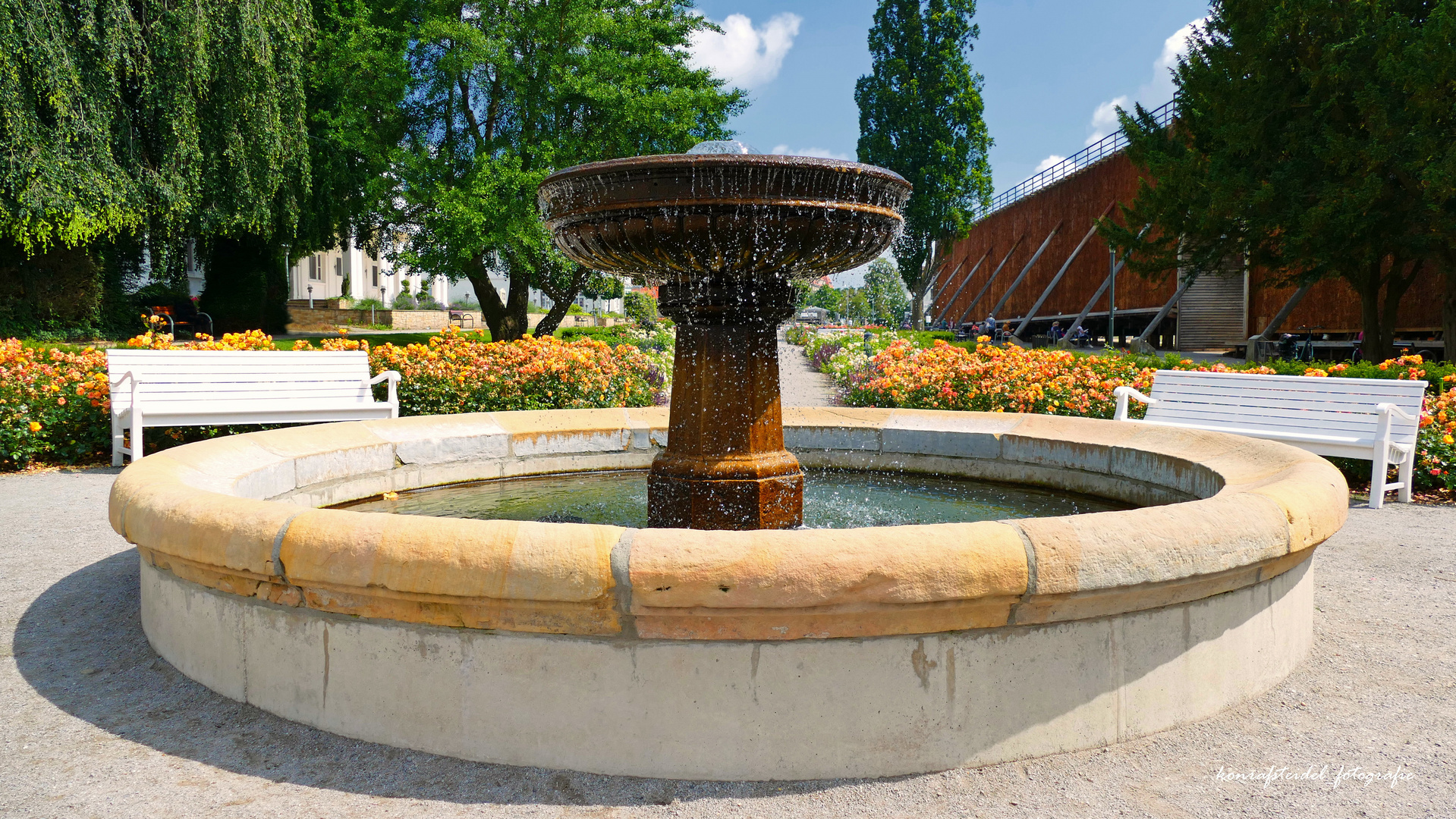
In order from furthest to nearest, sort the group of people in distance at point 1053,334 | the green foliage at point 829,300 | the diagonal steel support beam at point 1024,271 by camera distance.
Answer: the green foliage at point 829,300, the diagonal steel support beam at point 1024,271, the group of people in distance at point 1053,334

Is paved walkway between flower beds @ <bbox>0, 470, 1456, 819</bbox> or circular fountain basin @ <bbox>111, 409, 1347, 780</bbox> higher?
circular fountain basin @ <bbox>111, 409, 1347, 780</bbox>

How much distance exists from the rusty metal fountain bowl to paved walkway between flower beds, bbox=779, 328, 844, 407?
16.5 feet

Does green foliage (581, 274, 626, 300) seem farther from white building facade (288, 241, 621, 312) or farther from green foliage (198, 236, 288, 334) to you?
white building facade (288, 241, 621, 312)

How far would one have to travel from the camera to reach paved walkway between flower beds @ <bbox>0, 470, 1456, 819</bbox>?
2334 mm

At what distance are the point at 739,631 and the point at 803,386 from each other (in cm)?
1355

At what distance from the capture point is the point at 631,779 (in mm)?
2479

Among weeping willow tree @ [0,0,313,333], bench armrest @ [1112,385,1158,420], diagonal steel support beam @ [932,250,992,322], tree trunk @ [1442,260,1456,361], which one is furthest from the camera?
diagonal steel support beam @ [932,250,992,322]

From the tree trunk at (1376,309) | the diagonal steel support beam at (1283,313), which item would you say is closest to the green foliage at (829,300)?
the diagonal steel support beam at (1283,313)

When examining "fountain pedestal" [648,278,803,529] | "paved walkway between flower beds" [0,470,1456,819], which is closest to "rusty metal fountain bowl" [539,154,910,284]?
"fountain pedestal" [648,278,803,529]

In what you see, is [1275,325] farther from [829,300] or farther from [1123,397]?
[829,300]

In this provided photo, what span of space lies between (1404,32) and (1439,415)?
11.0 meters

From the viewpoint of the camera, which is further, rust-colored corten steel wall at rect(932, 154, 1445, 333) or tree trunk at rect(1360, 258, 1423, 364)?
rust-colored corten steel wall at rect(932, 154, 1445, 333)

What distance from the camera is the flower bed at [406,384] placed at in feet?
26.4

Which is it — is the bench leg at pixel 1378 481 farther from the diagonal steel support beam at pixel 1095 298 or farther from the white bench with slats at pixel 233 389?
the diagonal steel support beam at pixel 1095 298
